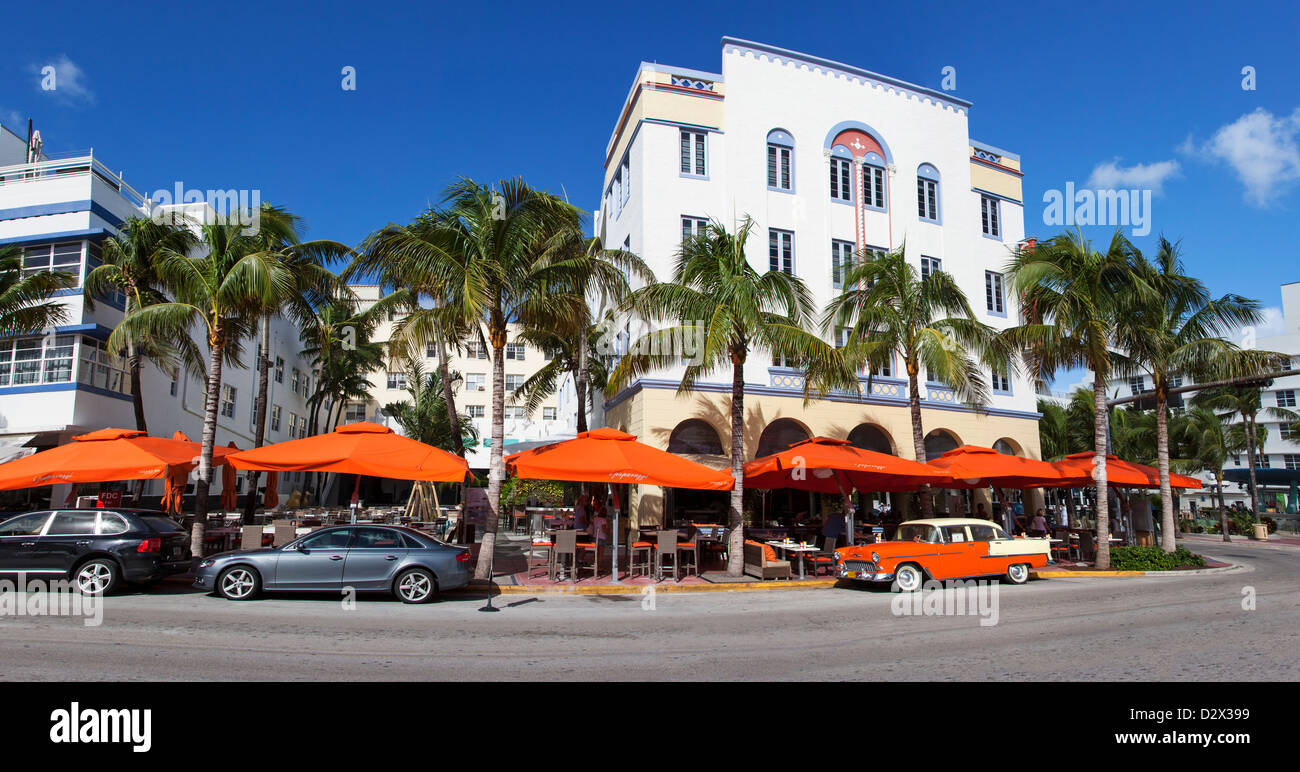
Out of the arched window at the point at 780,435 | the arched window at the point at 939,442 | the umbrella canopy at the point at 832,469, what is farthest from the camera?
the arched window at the point at 939,442

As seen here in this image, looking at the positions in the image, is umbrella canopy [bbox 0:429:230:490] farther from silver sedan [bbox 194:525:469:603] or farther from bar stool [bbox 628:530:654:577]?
bar stool [bbox 628:530:654:577]

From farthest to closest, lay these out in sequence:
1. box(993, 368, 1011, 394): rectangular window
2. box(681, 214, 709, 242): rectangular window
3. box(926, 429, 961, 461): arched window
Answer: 1. box(993, 368, 1011, 394): rectangular window
2. box(926, 429, 961, 461): arched window
3. box(681, 214, 709, 242): rectangular window

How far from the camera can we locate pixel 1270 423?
201 ft

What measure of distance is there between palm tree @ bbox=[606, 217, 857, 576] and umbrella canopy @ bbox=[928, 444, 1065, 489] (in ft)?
17.7

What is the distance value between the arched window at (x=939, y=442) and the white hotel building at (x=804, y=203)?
71 mm

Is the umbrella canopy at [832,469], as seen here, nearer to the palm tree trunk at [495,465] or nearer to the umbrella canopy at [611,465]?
the umbrella canopy at [611,465]

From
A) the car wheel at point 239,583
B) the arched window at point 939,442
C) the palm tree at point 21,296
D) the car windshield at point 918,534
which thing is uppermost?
the palm tree at point 21,296

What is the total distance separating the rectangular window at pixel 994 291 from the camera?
29.6 meters

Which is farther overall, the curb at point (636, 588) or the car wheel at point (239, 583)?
the curb at point (636, 588)

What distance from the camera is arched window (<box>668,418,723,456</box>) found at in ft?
77.9

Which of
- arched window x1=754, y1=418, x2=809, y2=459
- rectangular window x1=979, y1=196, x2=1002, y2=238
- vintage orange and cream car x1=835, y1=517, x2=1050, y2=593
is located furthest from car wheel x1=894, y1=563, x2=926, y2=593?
rectangular window x1=979, y1=196, x2=1002, y2=238

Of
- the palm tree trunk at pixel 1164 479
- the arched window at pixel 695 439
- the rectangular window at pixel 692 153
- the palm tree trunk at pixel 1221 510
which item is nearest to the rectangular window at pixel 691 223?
the rectangular window at pixel 692 153
